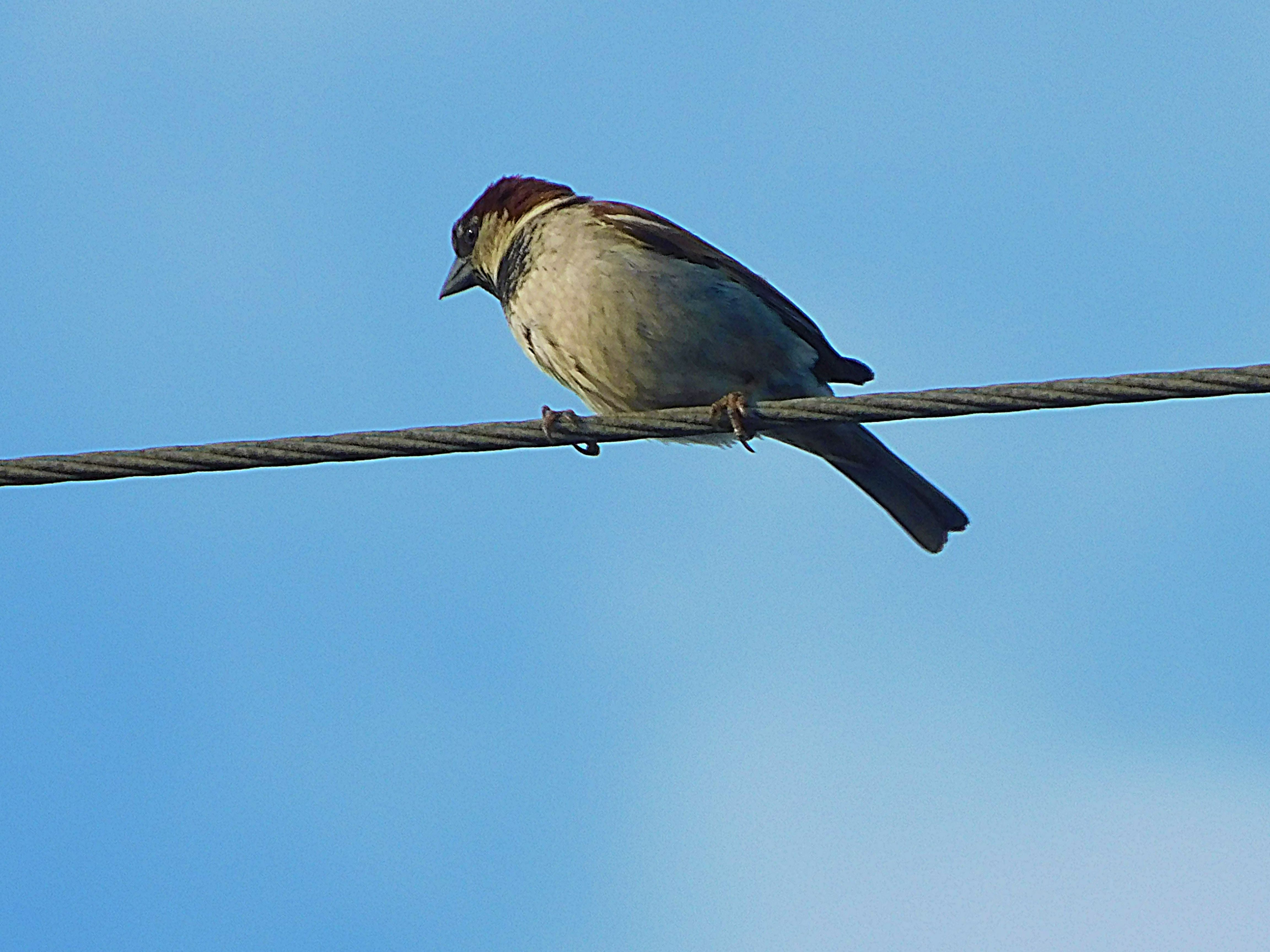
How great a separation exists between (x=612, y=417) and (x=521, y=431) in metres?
0.32

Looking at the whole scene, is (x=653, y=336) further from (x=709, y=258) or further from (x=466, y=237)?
(x=466, y=237)

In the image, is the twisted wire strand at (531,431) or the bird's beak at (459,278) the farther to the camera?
the bird's beak at (459,278)

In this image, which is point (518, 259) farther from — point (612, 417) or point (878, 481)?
point (612, 417)

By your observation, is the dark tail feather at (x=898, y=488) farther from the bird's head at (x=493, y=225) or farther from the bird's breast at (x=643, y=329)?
the bird's head at (x=493, y=225)

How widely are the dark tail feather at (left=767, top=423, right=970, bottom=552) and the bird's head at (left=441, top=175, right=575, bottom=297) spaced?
135 centimetres

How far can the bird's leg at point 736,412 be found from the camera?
15.5 ft

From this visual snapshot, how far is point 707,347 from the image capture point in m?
5.62

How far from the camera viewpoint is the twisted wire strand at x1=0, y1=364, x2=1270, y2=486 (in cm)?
347

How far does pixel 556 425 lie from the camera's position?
166 inches

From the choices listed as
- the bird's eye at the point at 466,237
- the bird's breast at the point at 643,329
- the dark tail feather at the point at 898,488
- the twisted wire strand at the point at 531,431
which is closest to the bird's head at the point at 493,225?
the bird's eye at the point at 466,237

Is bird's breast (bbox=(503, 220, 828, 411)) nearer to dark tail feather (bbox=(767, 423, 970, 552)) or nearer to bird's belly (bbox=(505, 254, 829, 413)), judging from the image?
bird's belly (bbox=(505, 254, 829, 413))

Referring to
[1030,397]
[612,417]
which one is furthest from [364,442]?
[1030,397]

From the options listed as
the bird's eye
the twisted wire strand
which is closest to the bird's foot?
the twisted wire strand

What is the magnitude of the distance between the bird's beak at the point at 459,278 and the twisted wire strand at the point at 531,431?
111 inches
